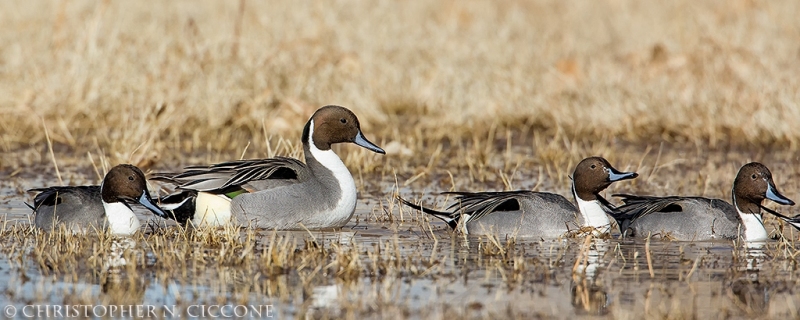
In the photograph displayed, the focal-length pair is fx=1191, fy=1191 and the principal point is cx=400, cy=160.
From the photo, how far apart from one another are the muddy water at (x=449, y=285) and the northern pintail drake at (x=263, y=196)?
1.76 ft

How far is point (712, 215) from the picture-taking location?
18.3 ft

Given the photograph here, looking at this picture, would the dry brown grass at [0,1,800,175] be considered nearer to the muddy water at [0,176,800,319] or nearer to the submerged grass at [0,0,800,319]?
the submerged grass at [0,0,800,319]

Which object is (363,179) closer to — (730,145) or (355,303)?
(730,145)

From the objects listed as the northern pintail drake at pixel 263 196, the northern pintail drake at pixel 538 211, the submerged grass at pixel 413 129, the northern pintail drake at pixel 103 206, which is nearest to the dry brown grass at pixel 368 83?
the submerged grass at pixel 413 129

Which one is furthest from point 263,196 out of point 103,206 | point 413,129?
point 413,129

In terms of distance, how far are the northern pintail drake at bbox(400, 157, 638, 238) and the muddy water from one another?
1.21ft

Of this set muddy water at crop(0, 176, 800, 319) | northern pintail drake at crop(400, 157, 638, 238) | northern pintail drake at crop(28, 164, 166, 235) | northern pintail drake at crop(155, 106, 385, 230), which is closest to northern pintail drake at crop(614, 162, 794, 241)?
northern pintail drake at crop(400, 157, 638, 238)

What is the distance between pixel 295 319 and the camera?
12.1 ft

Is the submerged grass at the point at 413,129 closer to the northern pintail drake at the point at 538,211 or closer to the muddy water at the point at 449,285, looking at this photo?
the muddy water at the point at 449,285

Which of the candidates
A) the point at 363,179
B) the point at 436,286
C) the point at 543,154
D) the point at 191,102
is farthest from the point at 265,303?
the point at 191,102

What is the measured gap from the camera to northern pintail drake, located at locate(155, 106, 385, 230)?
18.8 feet

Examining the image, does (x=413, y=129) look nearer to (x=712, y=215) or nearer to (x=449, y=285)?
(x=712, y=215)

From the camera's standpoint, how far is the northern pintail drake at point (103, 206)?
17.7ft

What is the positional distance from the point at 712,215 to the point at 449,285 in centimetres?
186
